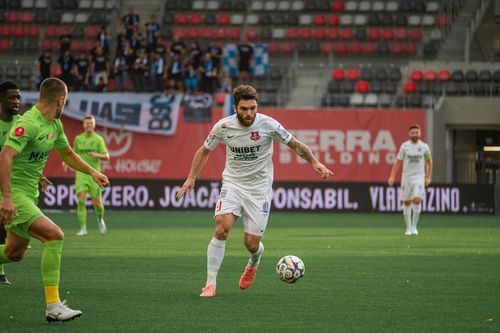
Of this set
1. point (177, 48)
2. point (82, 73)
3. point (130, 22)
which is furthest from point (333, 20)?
point (82, 73)

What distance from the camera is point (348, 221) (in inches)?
1079

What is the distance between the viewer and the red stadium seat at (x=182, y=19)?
40062 millimetres

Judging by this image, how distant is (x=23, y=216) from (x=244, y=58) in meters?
26.0

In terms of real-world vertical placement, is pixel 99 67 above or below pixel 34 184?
above

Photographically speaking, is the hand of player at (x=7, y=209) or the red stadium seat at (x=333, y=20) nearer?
the hand of player at (x=7, y=209)

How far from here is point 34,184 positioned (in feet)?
31.1

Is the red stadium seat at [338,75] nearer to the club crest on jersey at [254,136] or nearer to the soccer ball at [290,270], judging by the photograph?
the soccer ball at [290,270]

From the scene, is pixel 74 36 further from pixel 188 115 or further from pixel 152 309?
pixel 152 309

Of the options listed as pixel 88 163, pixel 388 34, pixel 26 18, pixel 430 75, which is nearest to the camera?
pixel 88 163

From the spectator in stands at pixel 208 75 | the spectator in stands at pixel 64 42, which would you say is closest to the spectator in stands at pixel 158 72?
the spectator in stands at pixel 208 75

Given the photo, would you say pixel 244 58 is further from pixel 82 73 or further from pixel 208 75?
pixel 82 73

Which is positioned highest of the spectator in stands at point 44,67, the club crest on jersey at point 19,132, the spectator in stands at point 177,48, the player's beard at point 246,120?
the spectator in stands at point 177,48

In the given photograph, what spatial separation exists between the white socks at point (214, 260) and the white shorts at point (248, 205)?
0.37 m

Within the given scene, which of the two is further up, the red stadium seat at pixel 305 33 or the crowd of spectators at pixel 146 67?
the red stadium seat at pixel 305 33
